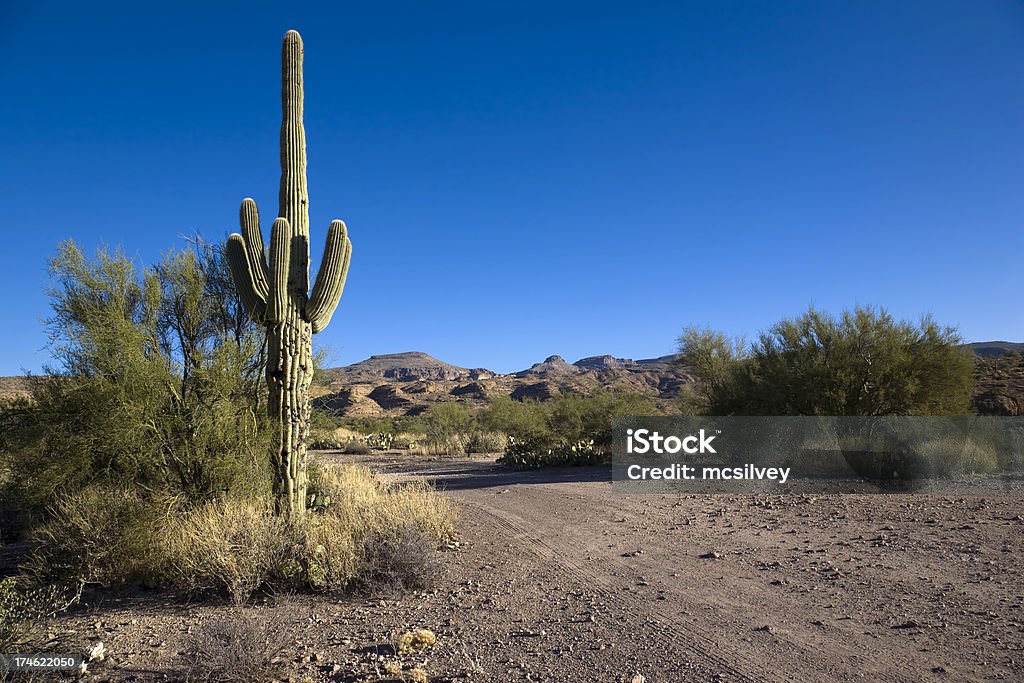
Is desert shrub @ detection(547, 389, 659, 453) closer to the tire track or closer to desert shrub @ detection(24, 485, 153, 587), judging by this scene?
the tire track

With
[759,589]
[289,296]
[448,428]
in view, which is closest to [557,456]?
[448,428]

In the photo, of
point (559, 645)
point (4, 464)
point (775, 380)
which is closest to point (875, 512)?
point (775, 380)

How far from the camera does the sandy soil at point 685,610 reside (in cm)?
494

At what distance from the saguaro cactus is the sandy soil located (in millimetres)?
2296

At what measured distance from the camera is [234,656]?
15.5 feet

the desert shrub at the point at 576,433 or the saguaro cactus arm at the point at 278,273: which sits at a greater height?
the saguaro cactus arm at the point at 278,273

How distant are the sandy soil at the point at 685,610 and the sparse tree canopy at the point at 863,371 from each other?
4.78m

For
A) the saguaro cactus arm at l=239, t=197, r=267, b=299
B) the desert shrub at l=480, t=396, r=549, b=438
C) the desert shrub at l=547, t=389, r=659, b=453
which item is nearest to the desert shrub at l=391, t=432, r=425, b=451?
the desert shrub at l=480, t=396, r=549, b=438

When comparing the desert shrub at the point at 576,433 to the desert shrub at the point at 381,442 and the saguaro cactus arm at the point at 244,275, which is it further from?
the saguaro cactus arm at the point at 244,275

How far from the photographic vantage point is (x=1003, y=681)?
4445 millimetres

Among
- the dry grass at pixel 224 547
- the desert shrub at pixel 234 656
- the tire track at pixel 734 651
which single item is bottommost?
the tire track at pixel 734 651

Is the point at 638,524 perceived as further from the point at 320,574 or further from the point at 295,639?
the point at 295,639

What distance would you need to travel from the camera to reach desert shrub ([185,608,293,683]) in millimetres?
4699

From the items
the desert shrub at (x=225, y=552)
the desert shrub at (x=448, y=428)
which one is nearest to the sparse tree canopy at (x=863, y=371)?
the desert shrub at (x=225, y=552)
